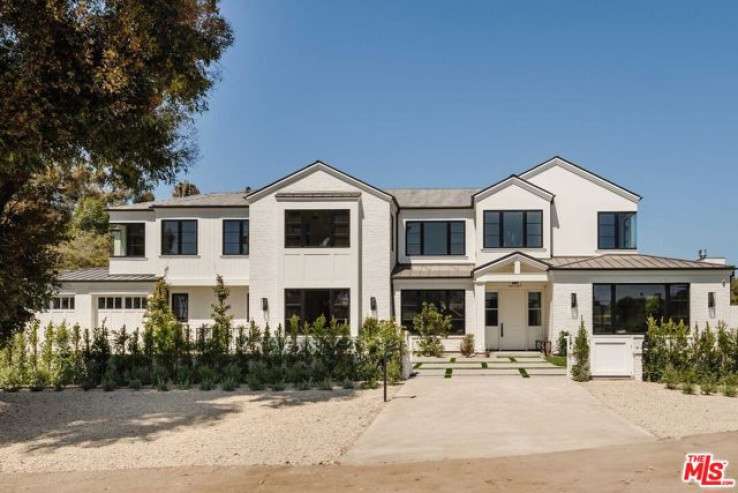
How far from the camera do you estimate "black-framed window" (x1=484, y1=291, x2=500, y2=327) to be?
90.1ft

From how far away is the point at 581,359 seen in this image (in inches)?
715

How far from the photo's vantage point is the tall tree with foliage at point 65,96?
11.8 metres

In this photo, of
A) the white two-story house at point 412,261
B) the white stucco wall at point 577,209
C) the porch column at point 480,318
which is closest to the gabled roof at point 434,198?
the white two-story house at point 412,261

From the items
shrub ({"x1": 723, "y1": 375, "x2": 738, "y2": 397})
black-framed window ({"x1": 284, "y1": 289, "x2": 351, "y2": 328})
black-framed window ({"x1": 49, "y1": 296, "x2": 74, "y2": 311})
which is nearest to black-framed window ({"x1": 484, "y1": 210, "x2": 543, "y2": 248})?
black-framed window ({"x1": 284, "y1": 289, "x2": 351, "y2": 328})

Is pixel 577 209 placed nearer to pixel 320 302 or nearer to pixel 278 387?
pixel 320 302

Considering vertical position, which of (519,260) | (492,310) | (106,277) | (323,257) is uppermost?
(323,257)

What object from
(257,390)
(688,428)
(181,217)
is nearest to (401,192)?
(181,217)

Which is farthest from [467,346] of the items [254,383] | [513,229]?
[254,383]

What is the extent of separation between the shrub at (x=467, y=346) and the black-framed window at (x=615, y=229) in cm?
718

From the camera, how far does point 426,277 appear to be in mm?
26969

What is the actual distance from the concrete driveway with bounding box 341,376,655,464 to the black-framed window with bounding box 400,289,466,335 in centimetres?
1007

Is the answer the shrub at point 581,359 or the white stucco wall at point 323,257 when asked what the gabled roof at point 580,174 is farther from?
the shrub at point 581,359

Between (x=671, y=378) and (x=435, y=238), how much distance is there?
13.8 meters

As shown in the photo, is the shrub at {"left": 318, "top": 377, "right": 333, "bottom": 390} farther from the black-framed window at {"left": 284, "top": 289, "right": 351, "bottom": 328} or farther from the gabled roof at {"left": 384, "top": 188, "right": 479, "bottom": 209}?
the gabled roof at {"left": 384, "top": 188, "right": 479, "bottom": 209}
